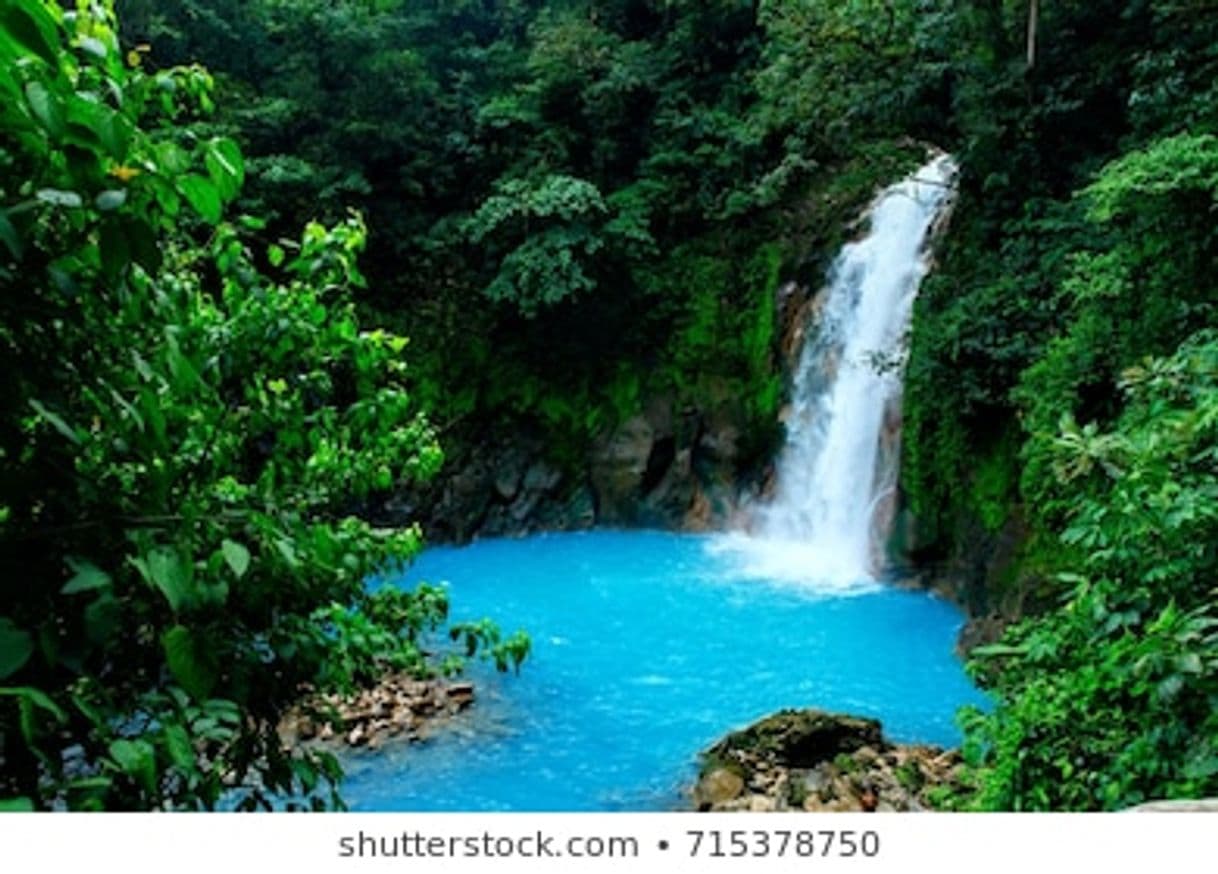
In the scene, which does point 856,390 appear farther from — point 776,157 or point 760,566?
point 776,157

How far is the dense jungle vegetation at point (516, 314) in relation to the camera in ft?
4.77

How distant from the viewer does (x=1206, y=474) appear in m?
3.44

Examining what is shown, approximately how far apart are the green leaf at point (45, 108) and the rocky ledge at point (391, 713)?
6173mm

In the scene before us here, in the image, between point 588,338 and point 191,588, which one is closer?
point 191,588

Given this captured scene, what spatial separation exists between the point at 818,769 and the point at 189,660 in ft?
17.8

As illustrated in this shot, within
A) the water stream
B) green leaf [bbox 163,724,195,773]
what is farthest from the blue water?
green leaf [bbox 163,724,195,773]

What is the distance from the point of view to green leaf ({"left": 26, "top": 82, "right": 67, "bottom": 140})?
111 cm

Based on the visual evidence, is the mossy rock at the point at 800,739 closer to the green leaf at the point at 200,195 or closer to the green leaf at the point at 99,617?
the green leaf at the point at 99,617

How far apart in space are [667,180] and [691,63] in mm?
2333

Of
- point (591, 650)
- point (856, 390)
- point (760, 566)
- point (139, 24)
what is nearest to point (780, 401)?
point (856, 390)

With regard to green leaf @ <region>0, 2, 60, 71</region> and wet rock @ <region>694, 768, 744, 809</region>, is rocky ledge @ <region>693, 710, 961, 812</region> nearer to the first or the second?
wet rock @ <region>694, 768, 744, 809</region>

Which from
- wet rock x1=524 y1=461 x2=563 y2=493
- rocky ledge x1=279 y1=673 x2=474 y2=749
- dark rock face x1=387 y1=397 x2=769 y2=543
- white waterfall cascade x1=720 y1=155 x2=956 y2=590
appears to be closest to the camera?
rocky ledge x1=279 y1=673 x2=474 y2=749

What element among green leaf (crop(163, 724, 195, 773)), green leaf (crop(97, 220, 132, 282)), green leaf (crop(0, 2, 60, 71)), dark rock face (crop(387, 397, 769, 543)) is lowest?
dark rock face (crop(387, 397, 769, 543))

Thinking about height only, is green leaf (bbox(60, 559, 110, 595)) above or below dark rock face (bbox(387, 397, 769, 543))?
above
